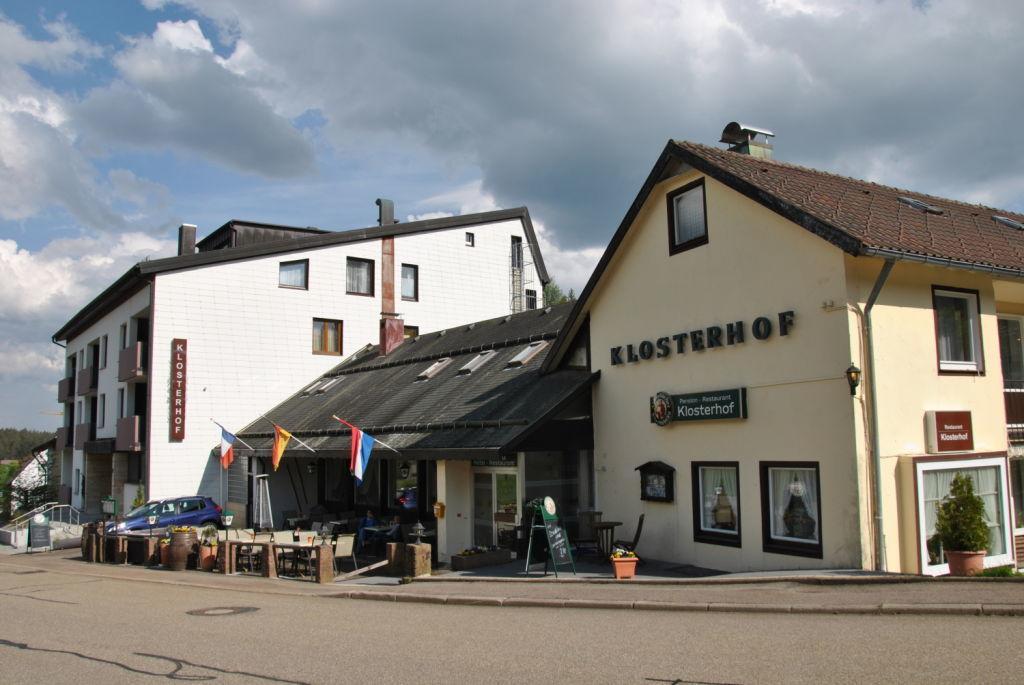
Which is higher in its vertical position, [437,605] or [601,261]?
[601,261]

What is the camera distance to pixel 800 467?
12703mm

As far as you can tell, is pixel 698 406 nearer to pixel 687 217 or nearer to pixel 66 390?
pixel 687 217

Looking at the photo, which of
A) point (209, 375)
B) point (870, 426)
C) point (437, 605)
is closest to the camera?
point (870, 426)

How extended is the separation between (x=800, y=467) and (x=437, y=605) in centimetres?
588

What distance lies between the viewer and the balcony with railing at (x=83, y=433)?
36.7 meters

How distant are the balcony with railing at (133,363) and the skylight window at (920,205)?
78.2 feet

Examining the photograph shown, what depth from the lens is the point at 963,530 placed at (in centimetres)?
1168

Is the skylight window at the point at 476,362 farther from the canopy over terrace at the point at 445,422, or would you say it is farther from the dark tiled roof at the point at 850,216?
the dark tiled roof at the point at 850,216

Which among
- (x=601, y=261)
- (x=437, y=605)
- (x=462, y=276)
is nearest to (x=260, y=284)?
(x=462, y=276)

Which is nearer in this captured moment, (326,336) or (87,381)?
(326,336)

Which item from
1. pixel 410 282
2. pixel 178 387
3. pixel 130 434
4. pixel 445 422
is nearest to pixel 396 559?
pixel 445 422

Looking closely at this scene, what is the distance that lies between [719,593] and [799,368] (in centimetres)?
368

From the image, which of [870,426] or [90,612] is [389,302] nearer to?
[90,612]

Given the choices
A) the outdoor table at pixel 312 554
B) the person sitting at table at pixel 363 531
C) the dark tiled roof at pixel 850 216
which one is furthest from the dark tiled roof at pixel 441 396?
the outdoor table at pixel 312 554
